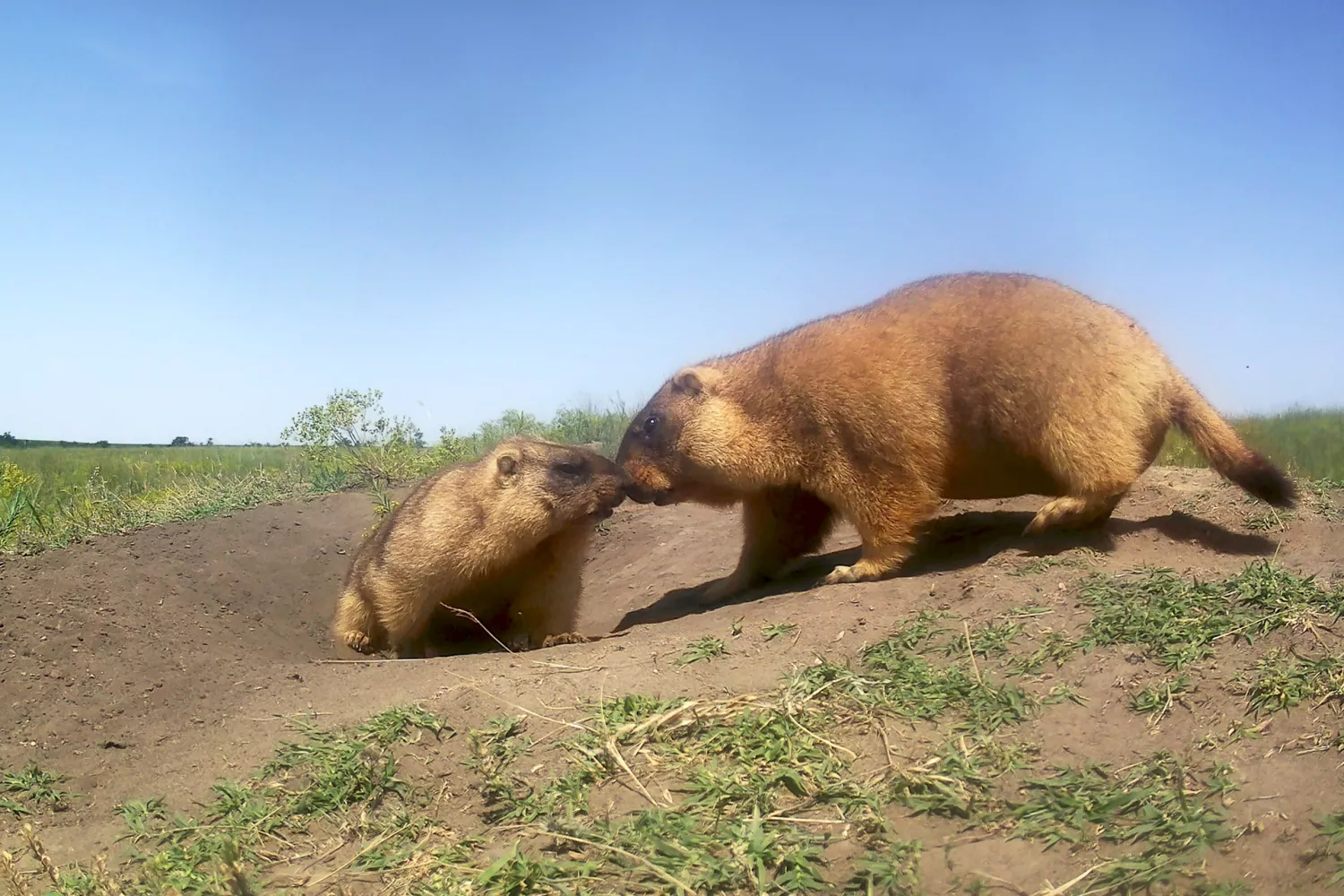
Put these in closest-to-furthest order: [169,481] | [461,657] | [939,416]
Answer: [461,657] → [939,416] → [169,481]

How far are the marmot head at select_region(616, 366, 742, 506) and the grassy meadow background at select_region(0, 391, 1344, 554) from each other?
122 inches

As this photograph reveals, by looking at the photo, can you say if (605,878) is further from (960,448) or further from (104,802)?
(960,448)

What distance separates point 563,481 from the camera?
6176mm

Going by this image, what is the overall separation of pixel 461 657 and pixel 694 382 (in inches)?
85.5

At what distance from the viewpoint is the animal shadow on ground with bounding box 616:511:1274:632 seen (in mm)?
5164

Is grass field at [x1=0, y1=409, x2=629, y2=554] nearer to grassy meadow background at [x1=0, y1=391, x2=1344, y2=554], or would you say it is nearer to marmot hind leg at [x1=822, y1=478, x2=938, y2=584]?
grassy meadow background at [x1=0, y1=391, x2=1344, y2=554]

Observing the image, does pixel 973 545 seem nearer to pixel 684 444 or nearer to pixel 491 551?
pixel 684 444

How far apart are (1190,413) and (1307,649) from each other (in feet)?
7.62

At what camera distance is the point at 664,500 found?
616 centimetres

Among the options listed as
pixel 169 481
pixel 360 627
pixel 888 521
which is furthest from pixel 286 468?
pixel 888 521

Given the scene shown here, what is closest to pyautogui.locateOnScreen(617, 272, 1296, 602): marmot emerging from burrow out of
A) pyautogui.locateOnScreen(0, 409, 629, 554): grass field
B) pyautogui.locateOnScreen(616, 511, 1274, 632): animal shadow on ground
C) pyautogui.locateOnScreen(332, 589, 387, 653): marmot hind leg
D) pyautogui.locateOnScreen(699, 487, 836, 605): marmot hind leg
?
pyautogui.locateOnScreen(616, 511, 1274, 632): animal shadow on ground

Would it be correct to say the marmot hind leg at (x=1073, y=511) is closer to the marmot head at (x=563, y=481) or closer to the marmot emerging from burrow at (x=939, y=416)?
the marmot emerging from burrow at (x=939, y=416)

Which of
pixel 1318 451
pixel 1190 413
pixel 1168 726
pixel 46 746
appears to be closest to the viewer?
pixel 1168 726

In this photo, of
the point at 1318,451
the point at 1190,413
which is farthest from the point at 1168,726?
the point at 1318,451
